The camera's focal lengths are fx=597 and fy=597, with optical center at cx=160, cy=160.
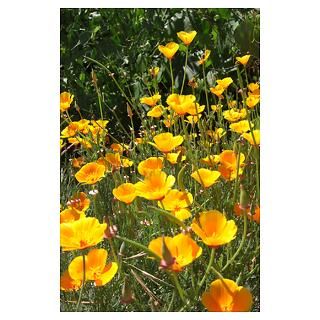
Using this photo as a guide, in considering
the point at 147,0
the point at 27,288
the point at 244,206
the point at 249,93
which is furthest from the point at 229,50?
the point at 27,288

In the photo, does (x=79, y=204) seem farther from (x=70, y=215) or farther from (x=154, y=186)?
(x=154, y=186)

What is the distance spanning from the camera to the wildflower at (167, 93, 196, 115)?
1.26 m

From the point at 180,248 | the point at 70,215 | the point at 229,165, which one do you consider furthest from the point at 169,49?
the point at 180,248

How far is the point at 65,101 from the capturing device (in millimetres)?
1439

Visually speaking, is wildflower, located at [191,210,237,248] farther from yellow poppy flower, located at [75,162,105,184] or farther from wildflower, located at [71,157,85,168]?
wildflower, located at [71,157,85,168]

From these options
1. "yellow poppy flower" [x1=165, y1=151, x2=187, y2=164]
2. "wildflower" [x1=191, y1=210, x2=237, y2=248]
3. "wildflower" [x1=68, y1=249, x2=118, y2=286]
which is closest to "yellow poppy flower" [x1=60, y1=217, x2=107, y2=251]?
"wildflower" [x1=68, y1=249, x2=118, y2=286]

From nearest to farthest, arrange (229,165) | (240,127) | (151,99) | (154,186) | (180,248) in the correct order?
(180,248), (154,186), (229,165), (240,127), (151,99)

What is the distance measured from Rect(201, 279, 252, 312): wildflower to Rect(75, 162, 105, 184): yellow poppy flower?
0.39m

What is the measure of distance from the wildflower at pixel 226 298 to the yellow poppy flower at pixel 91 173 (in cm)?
39

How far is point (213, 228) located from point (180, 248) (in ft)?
0.29

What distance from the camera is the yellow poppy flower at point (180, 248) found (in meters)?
0.98

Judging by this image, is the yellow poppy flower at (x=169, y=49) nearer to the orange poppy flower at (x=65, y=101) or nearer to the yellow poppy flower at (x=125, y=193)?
the orange poppy flower at (x=65, y=101)
